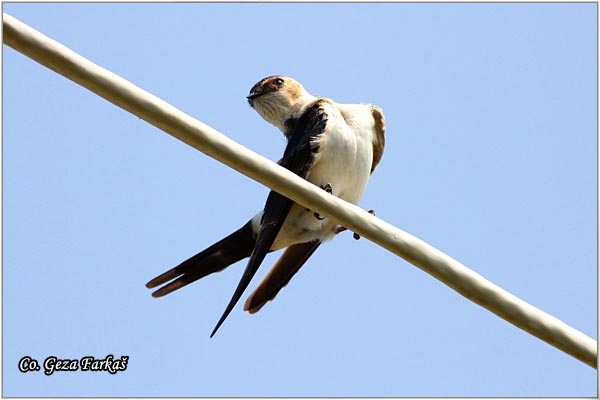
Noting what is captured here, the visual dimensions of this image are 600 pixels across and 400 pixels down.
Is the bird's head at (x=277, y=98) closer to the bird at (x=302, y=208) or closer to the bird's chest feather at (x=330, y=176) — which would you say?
the bird at (x=302, y=208)

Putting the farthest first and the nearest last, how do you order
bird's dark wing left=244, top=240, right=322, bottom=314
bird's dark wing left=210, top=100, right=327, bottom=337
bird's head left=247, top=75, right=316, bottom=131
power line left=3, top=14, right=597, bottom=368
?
bird's head left=247, top=75, right=316, bottom=131 → bird's dark wing left=244, top=240, right=322, bottom=314 → bird's dark wing left=210, top=100, right=327, bottom=337 → power line left=3, top=14, right=597, bottom=368

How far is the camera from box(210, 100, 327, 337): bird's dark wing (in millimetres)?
5086

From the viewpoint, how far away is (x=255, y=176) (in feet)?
8.45

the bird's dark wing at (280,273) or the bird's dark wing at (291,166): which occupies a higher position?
the bird's dark wing at (291,166)

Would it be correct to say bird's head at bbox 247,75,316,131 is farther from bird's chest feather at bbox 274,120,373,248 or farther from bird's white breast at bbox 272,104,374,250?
bird's chest feather at bbox 274,120,373,248

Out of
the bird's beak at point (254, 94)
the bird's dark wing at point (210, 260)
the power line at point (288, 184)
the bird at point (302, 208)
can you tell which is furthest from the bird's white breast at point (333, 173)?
the power line at point (288, 184)

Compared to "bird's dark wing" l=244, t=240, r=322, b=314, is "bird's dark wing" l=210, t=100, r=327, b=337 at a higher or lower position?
higher

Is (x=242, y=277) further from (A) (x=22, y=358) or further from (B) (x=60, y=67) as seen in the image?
(B) (x=60, y=67)

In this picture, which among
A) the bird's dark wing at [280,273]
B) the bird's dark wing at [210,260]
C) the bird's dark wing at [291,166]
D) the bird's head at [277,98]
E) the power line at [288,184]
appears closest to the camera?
the power line at [288,184]

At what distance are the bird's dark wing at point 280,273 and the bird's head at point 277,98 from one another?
96 cm

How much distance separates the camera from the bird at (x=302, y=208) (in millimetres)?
5328

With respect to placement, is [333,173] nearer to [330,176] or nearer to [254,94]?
[330,176]

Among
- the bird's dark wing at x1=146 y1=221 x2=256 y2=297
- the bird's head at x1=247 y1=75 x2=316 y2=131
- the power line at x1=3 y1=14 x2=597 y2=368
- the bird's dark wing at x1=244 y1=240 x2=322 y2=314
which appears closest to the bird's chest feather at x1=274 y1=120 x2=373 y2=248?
the bird's dark wing at x1=244 y1=240 x2=322 y2=314

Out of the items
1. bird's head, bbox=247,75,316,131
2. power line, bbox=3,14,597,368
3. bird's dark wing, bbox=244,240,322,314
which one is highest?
bird's head, bbox=247,75,316,131
